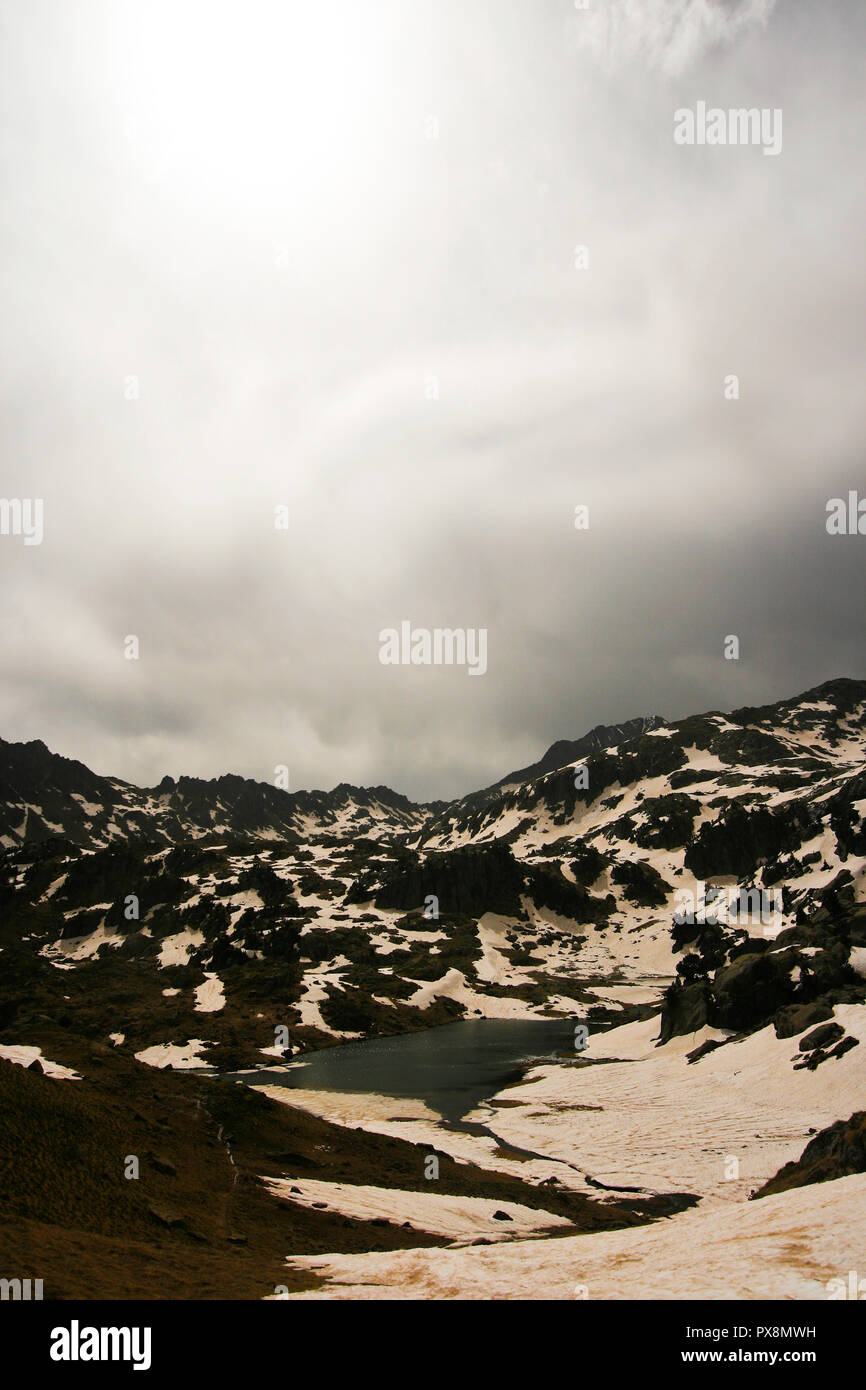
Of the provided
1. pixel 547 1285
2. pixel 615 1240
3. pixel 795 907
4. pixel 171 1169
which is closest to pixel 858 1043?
pixel 615 1240

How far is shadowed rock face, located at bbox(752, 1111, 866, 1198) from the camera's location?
23497mm

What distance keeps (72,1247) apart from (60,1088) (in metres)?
15.0

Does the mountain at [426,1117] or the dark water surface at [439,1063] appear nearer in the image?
the mountain at [426,1117]

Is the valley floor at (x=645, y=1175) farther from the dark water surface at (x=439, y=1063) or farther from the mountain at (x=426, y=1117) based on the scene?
the dark water surface at (x=439, y=1063)

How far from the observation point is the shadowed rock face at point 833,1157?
925 inches

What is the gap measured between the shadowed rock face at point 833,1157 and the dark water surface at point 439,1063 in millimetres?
33322

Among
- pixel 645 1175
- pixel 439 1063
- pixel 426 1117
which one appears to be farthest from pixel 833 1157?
pixel 439 1063

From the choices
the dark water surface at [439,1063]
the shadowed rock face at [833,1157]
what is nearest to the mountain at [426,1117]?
the shadowed rock face at [833,1157]

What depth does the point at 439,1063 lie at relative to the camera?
87125 mm

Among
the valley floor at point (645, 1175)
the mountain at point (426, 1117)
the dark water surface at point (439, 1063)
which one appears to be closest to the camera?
the valley floor at point (645, 1175)

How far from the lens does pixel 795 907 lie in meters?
117
